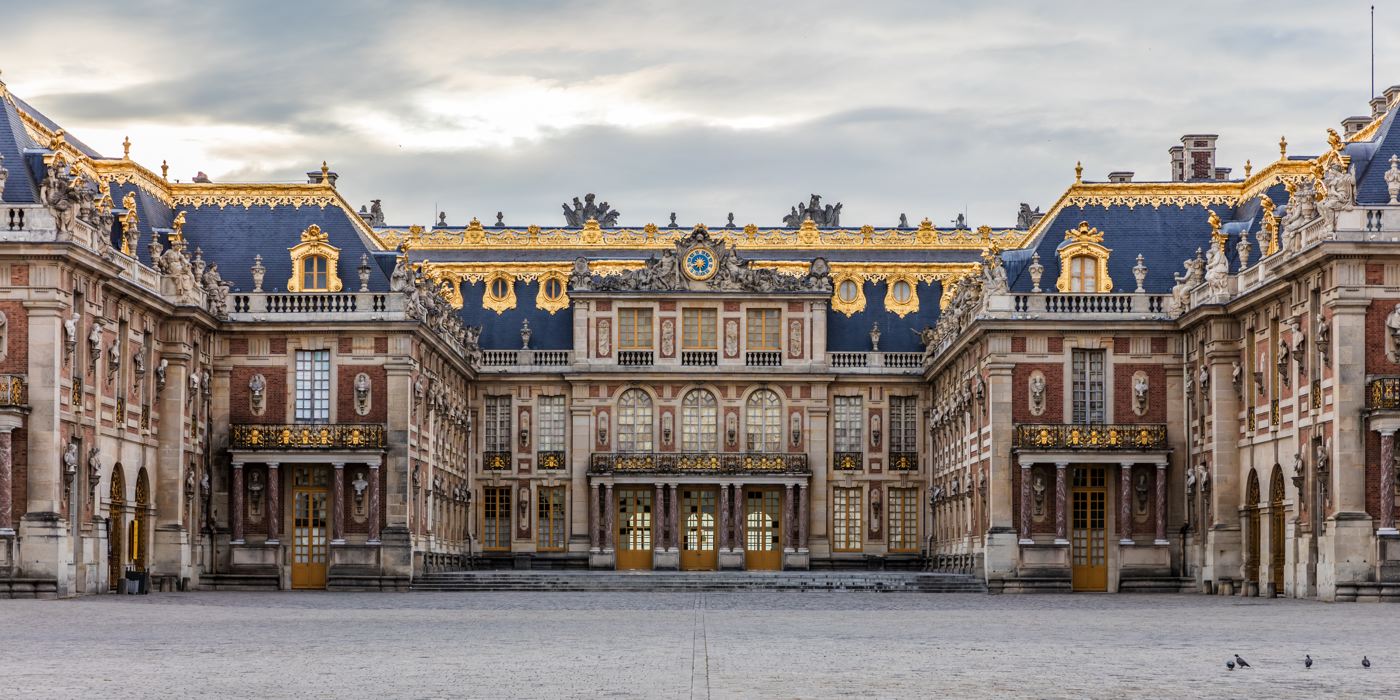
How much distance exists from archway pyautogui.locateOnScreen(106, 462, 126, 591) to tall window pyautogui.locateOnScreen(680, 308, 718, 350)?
26.0 meters

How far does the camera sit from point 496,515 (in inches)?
2876

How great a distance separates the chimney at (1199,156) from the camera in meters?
69.8

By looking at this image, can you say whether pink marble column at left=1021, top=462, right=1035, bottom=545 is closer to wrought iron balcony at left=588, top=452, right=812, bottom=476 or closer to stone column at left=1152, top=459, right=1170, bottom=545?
stone column at left=1152, top=459, right=1170, bottom=545

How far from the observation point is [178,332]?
178ft

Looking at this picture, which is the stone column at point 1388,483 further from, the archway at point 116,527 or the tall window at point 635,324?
the tall window at point 635,324

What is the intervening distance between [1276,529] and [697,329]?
A: 27169 millimetres

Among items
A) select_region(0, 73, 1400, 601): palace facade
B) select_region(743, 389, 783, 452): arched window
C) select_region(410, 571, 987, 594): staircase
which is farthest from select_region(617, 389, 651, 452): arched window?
select_region(410, 571, 987, 594): staircase

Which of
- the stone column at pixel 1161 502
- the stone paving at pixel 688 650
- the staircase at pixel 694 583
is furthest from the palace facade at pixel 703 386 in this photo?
the stone paving at pixel 688 650

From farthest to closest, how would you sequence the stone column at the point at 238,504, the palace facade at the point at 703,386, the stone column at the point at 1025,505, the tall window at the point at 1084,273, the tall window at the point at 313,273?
the tall window at the point at 313,273 < the tall window at the point at 1084,273 < the stone column at the point at 238,504 < the stone column at the point at 1025,505 < the palace facade at the point at 703,386

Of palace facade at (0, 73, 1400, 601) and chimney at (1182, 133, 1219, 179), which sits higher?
chimney at (1182, 133, 1219, 179)

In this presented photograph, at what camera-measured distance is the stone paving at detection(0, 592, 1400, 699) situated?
19.9m

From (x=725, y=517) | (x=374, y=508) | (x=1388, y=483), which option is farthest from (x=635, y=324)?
(x=1388, y=483)

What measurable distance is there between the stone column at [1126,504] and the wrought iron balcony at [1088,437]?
637 mm

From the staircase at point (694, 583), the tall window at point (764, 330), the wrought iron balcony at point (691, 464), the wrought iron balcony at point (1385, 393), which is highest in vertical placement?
the tall window at point (764, 330)
